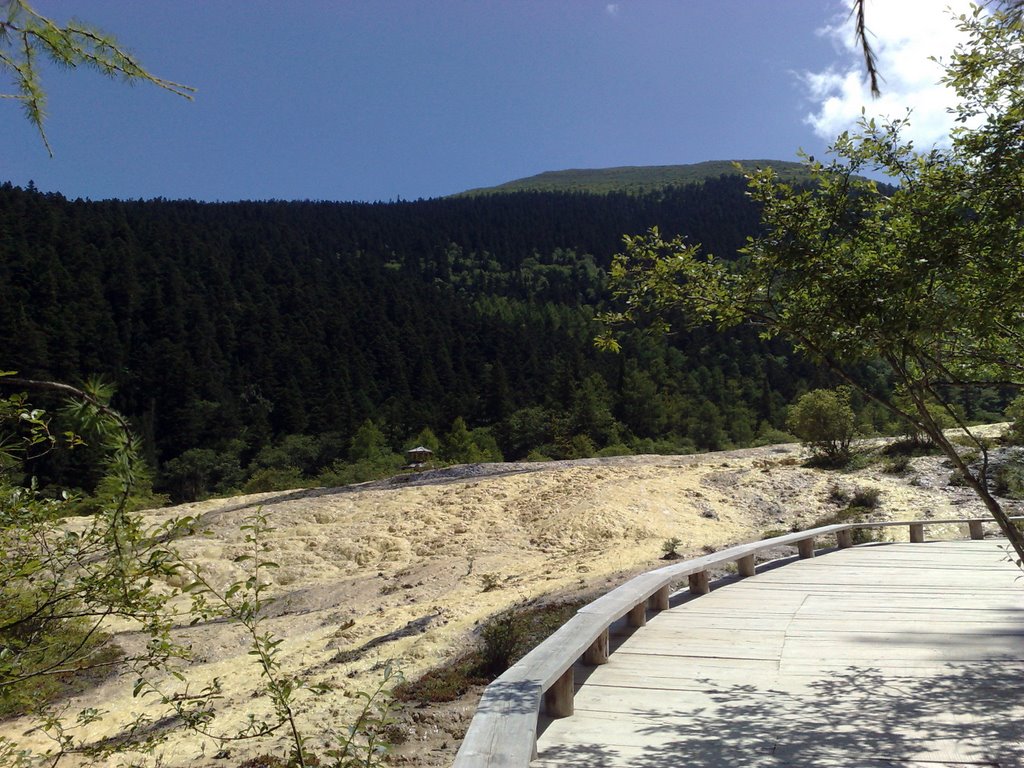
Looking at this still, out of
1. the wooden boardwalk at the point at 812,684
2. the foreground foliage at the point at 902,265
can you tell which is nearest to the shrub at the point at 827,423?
the wooden boardwalk at the point at 812,684

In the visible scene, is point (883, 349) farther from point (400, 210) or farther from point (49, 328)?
point (400, 210)

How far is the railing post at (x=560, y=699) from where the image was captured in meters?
3.36

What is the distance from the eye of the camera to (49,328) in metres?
62.3

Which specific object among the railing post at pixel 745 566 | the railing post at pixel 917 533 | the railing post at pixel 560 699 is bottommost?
the railing post at pixel 917 533

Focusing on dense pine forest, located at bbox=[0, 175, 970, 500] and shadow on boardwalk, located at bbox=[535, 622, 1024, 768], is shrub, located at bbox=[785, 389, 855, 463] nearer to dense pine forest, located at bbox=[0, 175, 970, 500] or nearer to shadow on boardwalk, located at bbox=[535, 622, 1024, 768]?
dense pine forest, located at bbox=[0, 175, 970, 500]

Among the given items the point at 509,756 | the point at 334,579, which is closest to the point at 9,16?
the point at 509,756

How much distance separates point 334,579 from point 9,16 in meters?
14.6

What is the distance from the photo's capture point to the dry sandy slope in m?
8.98

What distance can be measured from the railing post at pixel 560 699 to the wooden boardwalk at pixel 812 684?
0.06m

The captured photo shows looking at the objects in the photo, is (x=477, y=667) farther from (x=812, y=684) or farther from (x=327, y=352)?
(x=327, y=352)

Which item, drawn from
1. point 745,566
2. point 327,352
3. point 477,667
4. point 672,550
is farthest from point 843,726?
point 327,352

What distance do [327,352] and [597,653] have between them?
80.7m

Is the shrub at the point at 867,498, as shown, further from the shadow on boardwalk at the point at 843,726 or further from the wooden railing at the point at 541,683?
the shadow on boardwalk at the point at 843,726

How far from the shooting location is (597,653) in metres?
4.12
